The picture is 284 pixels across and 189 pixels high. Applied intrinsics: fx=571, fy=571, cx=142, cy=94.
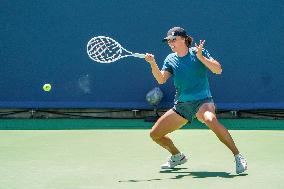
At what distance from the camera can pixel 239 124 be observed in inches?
370

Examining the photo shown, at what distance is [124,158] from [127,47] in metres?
4.52

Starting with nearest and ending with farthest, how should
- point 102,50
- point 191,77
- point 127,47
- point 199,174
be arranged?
point 199,174, point 191,77, point 102,50, point 127,47

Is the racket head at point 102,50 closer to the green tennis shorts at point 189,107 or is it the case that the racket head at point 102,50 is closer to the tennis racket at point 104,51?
the tennis racket at point 104,51

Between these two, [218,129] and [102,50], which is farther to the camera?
[102,50]

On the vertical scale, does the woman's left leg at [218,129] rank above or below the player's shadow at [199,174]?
above

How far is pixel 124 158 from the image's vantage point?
235 inches

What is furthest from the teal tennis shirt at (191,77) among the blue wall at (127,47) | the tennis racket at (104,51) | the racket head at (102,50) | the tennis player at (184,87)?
the blue wall at (127,47)

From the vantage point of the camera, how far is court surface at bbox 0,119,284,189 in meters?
4.64

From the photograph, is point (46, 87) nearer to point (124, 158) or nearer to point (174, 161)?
point (124, 158)

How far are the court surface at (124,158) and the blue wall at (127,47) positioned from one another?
1.20 metres

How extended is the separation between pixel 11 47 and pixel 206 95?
19.5ft

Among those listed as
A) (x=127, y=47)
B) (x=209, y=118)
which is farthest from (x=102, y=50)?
(x=209, y=118)

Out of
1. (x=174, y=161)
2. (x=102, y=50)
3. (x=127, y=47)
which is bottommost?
(x=174, y=161)

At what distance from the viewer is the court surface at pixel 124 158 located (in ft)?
15.2
